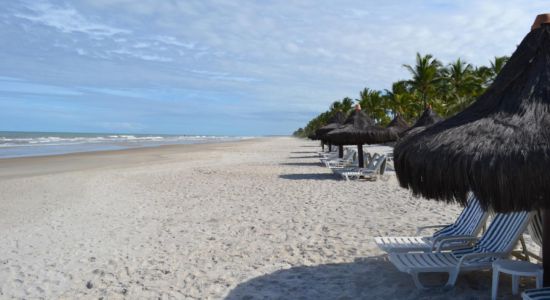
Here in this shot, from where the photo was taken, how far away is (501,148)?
3.11 m

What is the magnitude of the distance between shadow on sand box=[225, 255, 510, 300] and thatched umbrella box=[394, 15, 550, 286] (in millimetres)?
725

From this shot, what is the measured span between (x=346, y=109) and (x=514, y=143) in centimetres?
4722

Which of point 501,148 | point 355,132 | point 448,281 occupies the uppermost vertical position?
point 355,132

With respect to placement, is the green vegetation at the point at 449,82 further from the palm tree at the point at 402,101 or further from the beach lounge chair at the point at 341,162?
the beach lounge chair at the point at 341,162

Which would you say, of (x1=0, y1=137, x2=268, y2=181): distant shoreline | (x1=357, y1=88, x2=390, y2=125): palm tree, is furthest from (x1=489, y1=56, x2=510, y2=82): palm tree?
(x1=0, y1=137, x2=268, y2=181): distant shoreline

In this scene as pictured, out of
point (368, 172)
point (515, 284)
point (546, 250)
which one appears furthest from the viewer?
point (368, 172)

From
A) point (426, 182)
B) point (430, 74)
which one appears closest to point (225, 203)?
point (426, 182)

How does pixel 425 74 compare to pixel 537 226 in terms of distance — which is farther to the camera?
pixel 425 74

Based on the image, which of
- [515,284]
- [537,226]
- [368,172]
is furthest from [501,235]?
[368,172]

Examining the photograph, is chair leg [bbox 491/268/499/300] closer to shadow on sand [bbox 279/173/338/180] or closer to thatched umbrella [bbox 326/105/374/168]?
shadow on sand [bbox 279/173/338/180]

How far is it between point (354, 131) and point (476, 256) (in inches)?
406

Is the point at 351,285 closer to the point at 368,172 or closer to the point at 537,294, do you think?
the point at 537,294

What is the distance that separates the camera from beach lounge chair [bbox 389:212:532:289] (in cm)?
399

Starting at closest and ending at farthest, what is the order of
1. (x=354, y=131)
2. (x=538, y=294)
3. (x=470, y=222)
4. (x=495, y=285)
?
(x=538, y=294) < (x=495, y=285) < (x=470, y=222) < (x=354, y=131)
